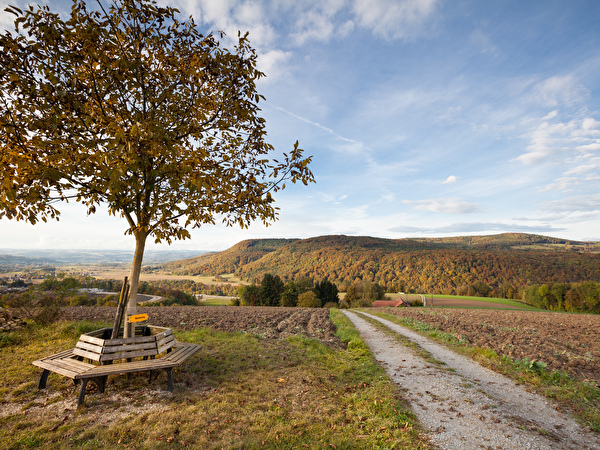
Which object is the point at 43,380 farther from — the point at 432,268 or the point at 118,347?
the point at 432,268

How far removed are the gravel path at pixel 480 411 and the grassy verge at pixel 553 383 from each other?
326 millimetres

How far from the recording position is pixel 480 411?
5.11m

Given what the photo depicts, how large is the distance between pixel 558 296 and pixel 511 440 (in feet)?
279

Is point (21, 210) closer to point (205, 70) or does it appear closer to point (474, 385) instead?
point (205, 70)

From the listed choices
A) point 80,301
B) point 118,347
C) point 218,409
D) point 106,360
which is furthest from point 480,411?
point 80,301

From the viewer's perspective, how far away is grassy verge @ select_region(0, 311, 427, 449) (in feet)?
13.2

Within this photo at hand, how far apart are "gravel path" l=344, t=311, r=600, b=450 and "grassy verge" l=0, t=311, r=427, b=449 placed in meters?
0.52

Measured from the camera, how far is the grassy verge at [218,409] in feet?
13.2

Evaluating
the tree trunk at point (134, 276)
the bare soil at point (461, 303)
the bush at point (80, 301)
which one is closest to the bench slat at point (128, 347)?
the tree trunk at point (134, 276)

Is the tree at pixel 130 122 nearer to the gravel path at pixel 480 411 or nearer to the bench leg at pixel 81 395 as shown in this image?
the bench leg at pixel 81 395

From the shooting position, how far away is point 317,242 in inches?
Answer: 6973

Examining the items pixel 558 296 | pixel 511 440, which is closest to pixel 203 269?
pixel 558 296

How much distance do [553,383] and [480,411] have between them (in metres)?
3.52

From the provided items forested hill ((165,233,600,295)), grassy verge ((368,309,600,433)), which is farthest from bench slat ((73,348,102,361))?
forested hill ((165,233,600,295))
